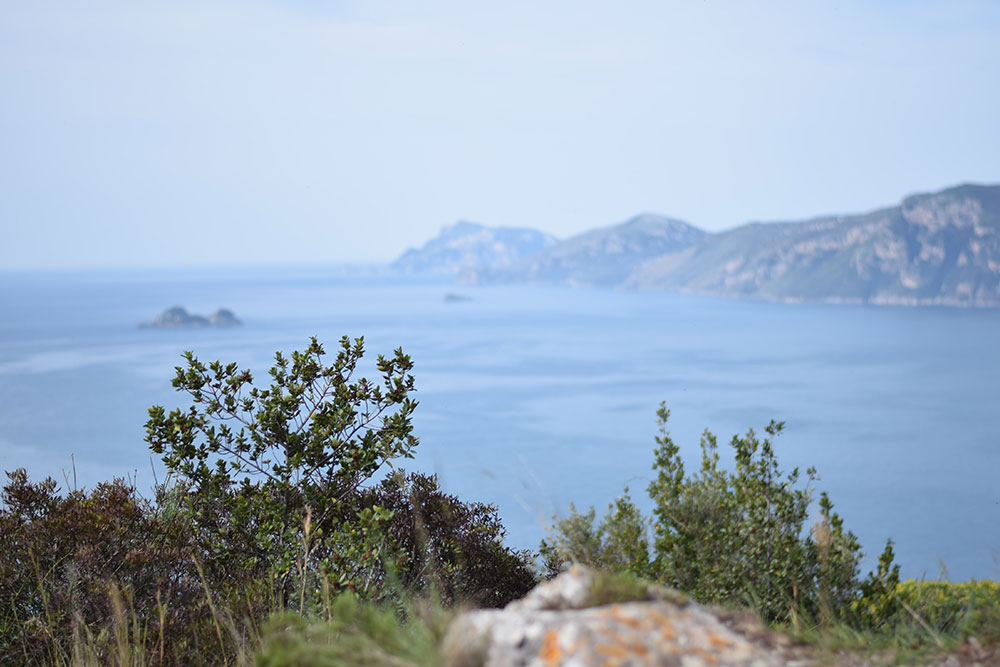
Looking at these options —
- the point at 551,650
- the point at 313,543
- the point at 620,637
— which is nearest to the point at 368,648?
the point at 551,650

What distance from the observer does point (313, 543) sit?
182 inches

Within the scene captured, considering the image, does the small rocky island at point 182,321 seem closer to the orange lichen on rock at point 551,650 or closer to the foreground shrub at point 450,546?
the foreground shrub at point 450,546

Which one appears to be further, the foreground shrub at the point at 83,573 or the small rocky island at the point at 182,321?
the small rocky island at the point at 182,321

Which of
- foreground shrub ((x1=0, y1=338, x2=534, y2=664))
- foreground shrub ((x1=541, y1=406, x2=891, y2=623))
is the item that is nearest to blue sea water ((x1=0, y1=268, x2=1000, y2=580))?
foreground shrub ((x1=541, y1=406, x2=891, y2=623))

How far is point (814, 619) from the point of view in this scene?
170 inches

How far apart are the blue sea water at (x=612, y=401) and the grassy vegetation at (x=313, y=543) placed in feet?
89.4

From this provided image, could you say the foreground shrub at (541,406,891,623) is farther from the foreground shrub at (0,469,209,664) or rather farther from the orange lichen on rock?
the orange lichen on rock

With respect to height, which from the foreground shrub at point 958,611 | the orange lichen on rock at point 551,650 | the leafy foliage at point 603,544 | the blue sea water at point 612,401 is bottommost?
the blue sea water at point 612,401

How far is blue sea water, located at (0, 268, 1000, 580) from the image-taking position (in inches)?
2825

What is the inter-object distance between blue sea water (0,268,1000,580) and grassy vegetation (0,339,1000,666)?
2724cm

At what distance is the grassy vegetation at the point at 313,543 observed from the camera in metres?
Result: 4.20

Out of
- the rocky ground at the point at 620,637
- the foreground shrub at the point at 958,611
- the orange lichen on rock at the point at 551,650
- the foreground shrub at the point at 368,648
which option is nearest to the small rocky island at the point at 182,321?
the foreground shrub at the point at 958,611

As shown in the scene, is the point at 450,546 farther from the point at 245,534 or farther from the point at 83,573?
the point at 83,573

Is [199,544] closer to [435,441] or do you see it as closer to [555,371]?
[435,441]
